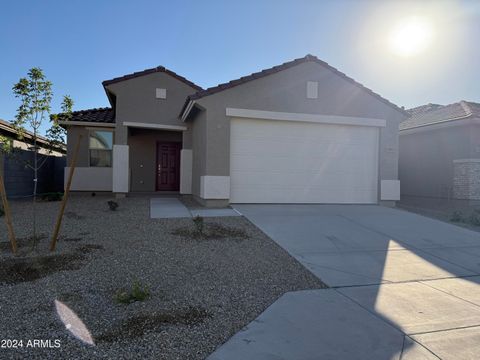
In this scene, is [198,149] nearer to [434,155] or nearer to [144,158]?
[144,158]

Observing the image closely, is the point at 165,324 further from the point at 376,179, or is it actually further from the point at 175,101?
the point at 175,101

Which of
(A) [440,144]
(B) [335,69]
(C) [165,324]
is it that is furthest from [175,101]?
(C) [165,324]

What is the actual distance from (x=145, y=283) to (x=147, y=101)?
11.3 m

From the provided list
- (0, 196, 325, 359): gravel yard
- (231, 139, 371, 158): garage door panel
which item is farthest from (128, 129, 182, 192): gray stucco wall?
(0, 196, 325, 359): gravel yard

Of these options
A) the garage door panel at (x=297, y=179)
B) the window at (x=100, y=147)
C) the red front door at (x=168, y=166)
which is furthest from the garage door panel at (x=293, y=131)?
the window at (x=100, y=147)

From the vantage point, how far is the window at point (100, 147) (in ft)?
51.5

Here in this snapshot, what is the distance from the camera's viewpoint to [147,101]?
14.9 m

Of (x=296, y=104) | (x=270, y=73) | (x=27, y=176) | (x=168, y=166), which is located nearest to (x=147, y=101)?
(x=168, y=166)

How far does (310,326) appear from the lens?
12.9 feet

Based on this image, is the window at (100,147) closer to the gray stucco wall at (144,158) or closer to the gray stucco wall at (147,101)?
the gray stucco wall at (144,158)

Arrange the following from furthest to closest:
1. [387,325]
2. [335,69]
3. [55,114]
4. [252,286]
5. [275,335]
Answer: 1. [335,69]
2. [55,114]
3. [252,286]
4. [387,325]
5. [275,335]

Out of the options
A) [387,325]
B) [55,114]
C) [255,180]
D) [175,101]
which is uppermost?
[175,101]

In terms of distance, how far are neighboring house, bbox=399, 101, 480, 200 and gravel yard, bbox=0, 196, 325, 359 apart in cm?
1009

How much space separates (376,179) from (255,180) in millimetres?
4477
